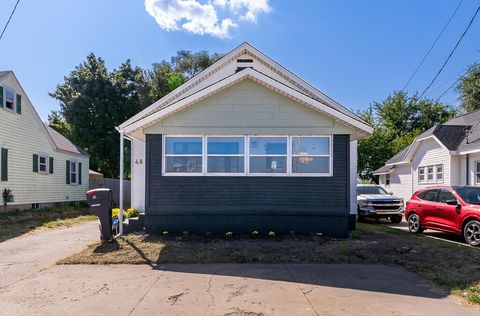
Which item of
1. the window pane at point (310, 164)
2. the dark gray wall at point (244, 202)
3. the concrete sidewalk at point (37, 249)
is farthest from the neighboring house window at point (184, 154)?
the concrete sidewalk at point (37, 249)

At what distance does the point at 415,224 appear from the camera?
13930 millimetres

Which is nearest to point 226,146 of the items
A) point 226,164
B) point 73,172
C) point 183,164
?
point 226,164

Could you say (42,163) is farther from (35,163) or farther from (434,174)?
(434,174)

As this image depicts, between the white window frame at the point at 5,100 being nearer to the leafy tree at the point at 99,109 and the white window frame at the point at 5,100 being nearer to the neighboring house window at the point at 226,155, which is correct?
the neighboring house window at the point at 226,155

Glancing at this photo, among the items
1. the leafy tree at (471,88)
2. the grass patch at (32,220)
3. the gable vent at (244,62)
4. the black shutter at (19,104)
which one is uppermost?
the leafy tree at (471,88)

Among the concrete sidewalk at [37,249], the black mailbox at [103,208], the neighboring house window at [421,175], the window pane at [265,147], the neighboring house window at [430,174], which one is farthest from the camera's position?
the neighboring house window at [421,175]

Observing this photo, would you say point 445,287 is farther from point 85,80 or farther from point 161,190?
point 85,80

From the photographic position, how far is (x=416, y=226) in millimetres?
13875

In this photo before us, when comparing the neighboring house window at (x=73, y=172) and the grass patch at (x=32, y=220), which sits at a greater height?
the neighboring house window at (x=73, y=172)

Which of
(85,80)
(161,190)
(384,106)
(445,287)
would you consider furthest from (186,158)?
(384,106)

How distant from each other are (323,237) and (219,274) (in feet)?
15.3

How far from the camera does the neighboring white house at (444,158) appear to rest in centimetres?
1781

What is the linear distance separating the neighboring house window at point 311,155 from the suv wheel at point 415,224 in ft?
13.9

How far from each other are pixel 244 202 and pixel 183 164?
6.82ft
